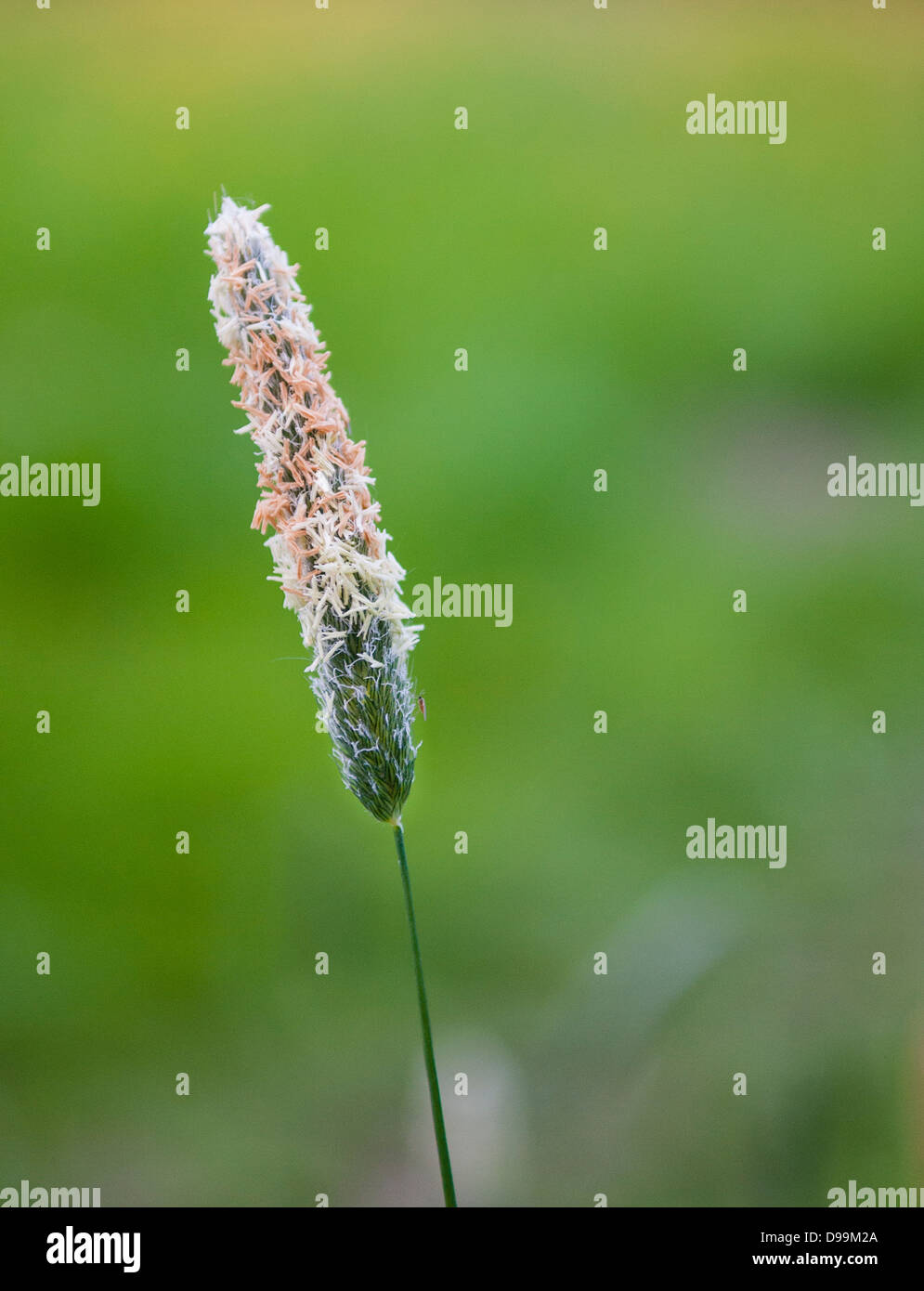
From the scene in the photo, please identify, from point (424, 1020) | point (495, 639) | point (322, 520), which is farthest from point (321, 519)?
point (495, 639)

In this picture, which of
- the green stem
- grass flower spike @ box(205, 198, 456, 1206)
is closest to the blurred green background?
the green stem

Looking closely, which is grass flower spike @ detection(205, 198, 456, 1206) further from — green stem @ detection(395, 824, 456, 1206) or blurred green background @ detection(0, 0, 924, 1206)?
blurred green background @ detection(0, 0, 924, 1206)

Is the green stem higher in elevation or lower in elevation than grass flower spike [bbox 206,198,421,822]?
lower

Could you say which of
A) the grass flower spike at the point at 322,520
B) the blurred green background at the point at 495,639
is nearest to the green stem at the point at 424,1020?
the grass flower spike at the point at 322,520

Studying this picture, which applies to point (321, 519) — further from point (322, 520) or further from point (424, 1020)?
point (424, 1020)

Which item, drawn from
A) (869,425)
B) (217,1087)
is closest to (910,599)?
(869,425)
